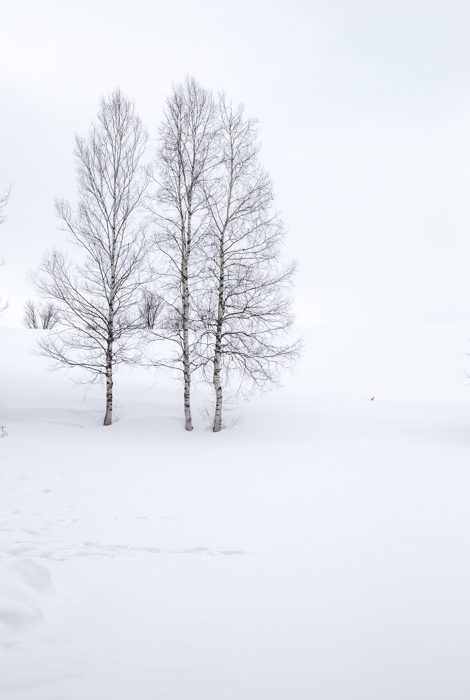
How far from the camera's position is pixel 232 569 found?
423cm

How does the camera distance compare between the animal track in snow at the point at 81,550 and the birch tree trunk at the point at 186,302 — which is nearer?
the animal track in snow at the point at 81,550

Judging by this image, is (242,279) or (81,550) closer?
(81,550)

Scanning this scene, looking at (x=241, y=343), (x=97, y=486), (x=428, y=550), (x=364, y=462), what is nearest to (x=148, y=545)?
(x=97, y=486)

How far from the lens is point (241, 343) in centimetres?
1419

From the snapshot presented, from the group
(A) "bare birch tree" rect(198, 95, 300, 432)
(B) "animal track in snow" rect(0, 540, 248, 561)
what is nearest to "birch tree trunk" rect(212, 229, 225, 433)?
(A) "bare birch tree" rect(198, 95, 300, 432)

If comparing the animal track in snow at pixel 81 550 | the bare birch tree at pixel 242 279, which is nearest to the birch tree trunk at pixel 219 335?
the bare birch tree at pixel 242 279

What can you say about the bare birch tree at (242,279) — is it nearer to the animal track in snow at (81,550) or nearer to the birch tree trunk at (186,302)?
the birch tree trunk at (186,302)

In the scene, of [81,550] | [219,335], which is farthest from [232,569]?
[219,335]

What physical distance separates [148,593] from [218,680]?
1.23m

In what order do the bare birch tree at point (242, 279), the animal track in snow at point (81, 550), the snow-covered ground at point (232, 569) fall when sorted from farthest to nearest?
1. the bare birch tree at point (242, 279)
2. the animal track in snow at point (81, 550)
3. the snow-covered ground at point (232, 569)

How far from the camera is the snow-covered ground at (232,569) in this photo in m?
2.70

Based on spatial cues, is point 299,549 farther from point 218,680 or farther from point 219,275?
point 219,275

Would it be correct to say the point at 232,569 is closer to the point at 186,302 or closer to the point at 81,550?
the point at 81,550

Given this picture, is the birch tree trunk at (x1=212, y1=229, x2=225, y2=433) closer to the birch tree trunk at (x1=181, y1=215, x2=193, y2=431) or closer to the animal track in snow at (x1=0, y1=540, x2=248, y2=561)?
the birch tree trunk at (x1=181, y1=215, x2=193, y2=431)
